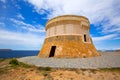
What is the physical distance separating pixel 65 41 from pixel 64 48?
5.56ft

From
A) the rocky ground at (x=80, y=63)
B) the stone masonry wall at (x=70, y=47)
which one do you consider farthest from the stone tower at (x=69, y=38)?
the rocky ground at (x=80, y=63)

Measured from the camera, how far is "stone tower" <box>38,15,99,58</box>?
19.0 m

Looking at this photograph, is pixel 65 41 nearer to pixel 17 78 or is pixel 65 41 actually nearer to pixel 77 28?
pixel 77 28

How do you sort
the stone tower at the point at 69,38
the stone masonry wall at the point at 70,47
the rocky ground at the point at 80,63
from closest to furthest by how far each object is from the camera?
the rocky ground at the point at 80,63
the stone masonry wall at the point at 70,47
the stone tower at the point at 69,38

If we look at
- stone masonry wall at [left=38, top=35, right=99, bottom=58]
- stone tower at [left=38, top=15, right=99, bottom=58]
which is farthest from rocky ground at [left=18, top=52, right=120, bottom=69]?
stone tower at [left=38, top=15, right=99, bottom=58]

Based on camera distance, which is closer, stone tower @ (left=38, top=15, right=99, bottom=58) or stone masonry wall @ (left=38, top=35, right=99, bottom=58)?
stone masonry wall @ (left=38, top=35, right=99, bottom=58)

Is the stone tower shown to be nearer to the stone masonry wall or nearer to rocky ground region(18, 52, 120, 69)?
the stone masonry wall

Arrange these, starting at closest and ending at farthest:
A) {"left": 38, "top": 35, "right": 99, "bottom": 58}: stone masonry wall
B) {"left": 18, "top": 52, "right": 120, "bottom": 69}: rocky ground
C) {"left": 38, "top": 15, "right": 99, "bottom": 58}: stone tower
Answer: {"left": 18, "top": 52, "right": 120, "bottom": 69}: rocky ground < {"left": 38, "top": 35, "right": 99, "bottom": 58}: stone masonry wall < {"left": 38, "top": 15, "right": 99, "bottom": 58}: stone tower

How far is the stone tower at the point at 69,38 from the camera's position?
18953 mm

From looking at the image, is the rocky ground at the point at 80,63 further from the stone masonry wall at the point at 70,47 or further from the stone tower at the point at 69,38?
the stone tower at the point at 69,38

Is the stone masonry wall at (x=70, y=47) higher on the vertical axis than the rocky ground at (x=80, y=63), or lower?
higher

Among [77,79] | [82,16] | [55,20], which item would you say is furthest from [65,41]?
[77,79]

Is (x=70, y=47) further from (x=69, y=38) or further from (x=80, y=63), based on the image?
(x=80, y=63)

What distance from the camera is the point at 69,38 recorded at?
20.2 metres
